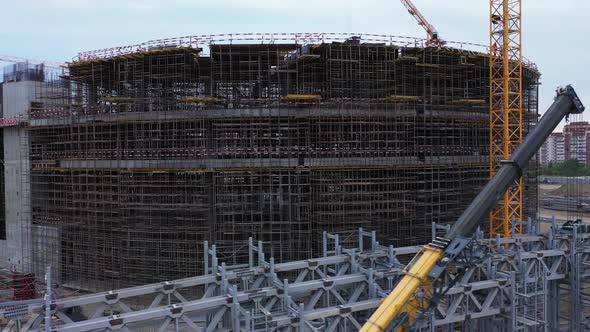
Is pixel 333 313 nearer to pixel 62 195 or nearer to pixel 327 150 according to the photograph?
pixel 327 150

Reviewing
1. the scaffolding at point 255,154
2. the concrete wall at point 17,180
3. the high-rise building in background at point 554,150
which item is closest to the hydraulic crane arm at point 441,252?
the scaffolding at point 255,154

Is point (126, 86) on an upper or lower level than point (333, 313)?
upper

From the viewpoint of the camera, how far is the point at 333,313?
12.4 m

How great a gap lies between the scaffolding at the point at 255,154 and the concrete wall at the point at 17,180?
146 inches

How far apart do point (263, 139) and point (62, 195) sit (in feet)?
46.8

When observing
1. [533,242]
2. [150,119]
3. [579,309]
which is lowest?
[579,309]

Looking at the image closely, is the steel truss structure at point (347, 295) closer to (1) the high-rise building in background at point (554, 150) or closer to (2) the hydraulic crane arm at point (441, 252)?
(2) the hydraulic crane arm at point (441, 252)

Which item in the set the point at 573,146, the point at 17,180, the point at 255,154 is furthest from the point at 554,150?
the point at 17,180

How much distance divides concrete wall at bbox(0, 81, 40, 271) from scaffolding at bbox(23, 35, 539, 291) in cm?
372

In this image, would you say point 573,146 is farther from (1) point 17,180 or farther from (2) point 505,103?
(1) point 17,180

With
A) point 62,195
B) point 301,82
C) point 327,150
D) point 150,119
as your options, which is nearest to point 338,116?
point 327,150

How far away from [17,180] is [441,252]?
30468mm

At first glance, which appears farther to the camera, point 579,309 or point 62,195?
point 62,195

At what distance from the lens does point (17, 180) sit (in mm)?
33000
